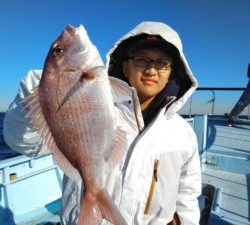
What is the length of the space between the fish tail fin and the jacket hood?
3.21ft

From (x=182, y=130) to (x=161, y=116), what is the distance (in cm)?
22

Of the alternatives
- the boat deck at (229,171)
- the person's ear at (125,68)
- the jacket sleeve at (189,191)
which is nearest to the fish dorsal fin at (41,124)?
the person's ear at (125,68)

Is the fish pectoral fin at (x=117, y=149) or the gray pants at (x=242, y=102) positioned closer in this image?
the fish pectoral fin at (x=117, y=149)

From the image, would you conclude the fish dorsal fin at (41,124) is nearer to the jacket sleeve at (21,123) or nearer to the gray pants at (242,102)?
the jacket sleeve at (21,123)

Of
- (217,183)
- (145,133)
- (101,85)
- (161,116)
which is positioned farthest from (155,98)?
(217,183)

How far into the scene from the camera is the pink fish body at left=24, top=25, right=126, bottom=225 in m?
1.68

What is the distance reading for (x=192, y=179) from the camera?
8.63ft

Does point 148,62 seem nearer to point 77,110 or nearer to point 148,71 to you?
point 148,71

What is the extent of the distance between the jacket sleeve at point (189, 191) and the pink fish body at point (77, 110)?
0.96 meters

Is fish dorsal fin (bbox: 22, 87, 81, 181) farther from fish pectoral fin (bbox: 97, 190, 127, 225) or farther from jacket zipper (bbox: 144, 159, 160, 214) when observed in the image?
jacket zipper (bbox: 144, 159, 160, 214)

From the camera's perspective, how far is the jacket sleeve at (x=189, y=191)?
2605 millimetres

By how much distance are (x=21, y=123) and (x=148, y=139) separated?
866 millimetres

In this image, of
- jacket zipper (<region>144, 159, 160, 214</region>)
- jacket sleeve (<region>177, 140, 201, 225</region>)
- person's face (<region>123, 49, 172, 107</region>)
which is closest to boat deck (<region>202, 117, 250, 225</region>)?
jacket sleeve (<region>177, 140, 201, 225</region>)

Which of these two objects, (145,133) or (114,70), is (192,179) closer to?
(145,133)
